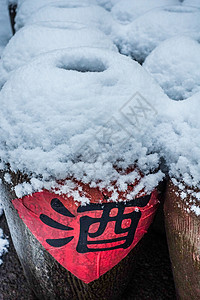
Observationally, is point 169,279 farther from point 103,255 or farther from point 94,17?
point 94,17

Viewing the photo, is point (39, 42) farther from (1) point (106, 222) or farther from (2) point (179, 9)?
(2) point (179, 9)

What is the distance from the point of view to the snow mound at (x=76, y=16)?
1430 millimetres

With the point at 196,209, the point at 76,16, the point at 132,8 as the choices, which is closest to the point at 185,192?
the point at 196,209

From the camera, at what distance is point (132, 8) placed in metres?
1.77

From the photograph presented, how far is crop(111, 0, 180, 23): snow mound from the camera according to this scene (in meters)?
1.76

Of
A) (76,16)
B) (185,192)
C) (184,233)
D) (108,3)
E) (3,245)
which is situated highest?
(76,16)

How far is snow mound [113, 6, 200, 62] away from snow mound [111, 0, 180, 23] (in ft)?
0.88

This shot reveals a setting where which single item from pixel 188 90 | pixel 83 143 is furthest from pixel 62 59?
pixel 188 90

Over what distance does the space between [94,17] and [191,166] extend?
1141 millimetres

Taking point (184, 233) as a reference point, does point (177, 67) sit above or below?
above

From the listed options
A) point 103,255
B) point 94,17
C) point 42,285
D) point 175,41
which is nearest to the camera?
point 103,255

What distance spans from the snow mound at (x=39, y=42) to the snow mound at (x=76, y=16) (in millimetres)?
310

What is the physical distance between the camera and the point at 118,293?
98 cm

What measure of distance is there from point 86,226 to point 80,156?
0.61 ft
